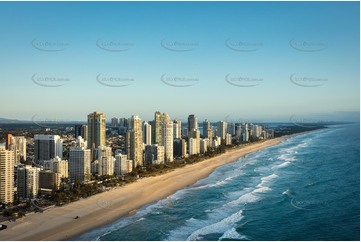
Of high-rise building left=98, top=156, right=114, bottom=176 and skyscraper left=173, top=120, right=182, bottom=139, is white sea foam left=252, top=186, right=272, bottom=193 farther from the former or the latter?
skyscraper left=173, top=120, right=182, bottom=139

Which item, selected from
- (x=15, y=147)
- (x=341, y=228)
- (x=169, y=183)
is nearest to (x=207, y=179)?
(x=169, y=183)

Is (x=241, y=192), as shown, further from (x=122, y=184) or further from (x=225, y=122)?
(x=225, y=122)

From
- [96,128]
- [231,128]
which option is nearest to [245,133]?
[231,128]

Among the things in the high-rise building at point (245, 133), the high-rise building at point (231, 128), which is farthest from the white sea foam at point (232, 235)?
the high-rise building at point (231, 128)

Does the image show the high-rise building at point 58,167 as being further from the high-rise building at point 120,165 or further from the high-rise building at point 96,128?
the high-rise building at point 96,128

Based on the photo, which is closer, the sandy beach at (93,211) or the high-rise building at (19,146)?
the sandy beach at (93,211)

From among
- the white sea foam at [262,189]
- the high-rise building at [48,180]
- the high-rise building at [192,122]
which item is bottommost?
the white sea foam at [262,189]
